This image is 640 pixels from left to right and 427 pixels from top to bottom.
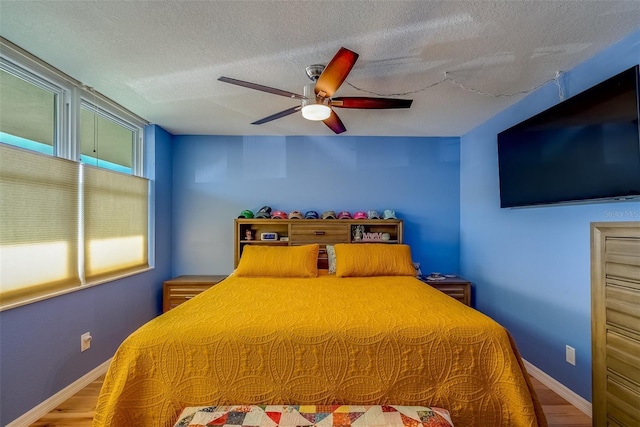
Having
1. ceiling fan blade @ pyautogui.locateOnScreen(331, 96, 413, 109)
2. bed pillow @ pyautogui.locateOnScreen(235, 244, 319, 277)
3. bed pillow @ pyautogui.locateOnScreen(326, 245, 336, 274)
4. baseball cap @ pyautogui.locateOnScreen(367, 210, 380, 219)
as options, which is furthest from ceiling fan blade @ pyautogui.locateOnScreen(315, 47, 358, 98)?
baseball cap @ pyautogui.locateOnScreen(367, 210, 380, 219)

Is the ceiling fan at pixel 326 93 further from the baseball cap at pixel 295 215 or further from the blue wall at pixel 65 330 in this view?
the blue wall at pixel 65 330

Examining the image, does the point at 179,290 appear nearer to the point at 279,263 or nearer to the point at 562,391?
the point at 279,263

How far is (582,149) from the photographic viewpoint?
5.85ft

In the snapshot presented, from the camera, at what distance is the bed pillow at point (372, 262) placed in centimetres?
281

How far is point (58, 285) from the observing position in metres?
2.02

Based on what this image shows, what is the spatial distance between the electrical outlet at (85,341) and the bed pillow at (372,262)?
84.1 inches

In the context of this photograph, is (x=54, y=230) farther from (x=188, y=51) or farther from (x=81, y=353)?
(x=188, y=51)

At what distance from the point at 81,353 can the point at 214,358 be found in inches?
62.6

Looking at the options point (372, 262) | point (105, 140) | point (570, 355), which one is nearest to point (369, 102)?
point (372, 262)

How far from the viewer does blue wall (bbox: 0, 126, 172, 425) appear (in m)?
1.69

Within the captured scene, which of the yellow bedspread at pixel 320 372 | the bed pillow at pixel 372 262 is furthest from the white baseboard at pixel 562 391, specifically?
the bed pillow at pixel 372 262

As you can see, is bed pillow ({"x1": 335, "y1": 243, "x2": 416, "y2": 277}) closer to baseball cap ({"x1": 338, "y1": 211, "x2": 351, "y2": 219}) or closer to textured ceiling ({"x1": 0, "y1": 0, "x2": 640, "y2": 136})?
baseball cap ({"x1": 338, "y1": 211, "x2": 351, "y2": 219})

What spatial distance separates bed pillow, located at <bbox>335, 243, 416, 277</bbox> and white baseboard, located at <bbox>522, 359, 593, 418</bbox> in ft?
3.94

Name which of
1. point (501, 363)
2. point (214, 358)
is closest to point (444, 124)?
point (501, 363)
